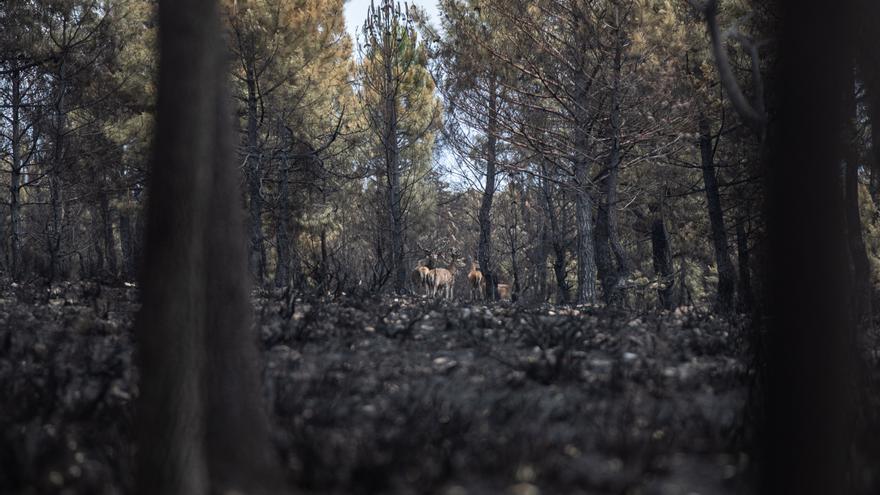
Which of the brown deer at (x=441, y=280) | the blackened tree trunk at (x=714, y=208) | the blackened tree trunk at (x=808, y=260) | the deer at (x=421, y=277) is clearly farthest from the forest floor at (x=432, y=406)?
the brown deer at (x=441, y=280)

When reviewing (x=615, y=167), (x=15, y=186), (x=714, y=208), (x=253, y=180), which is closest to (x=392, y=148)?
(x=253, y=180)

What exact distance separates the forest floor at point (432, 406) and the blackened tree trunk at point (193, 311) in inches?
10.5

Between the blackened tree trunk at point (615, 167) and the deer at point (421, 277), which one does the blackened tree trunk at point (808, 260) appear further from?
the deer at point (421, 277)

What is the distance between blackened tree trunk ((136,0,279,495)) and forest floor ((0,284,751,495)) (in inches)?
10.5

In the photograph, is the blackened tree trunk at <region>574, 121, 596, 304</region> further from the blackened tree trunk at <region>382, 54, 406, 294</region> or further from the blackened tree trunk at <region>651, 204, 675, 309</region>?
the blackened tree trunk at <region>382, 54, 406, 294</region>

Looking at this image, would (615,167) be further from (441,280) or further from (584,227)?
(441,280)

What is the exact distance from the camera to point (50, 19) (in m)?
17.3

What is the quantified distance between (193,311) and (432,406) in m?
1.53

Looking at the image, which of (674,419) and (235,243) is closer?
(235,243)

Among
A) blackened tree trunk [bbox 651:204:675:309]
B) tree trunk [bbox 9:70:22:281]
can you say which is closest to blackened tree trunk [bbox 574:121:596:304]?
blackened tree trunk [bbox 651:204:675:309]

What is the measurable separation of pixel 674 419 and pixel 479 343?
104 inches

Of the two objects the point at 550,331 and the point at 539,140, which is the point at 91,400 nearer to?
the point at 550,331

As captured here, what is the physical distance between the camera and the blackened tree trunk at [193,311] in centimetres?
337

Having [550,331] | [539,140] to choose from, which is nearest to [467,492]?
[550,331]
